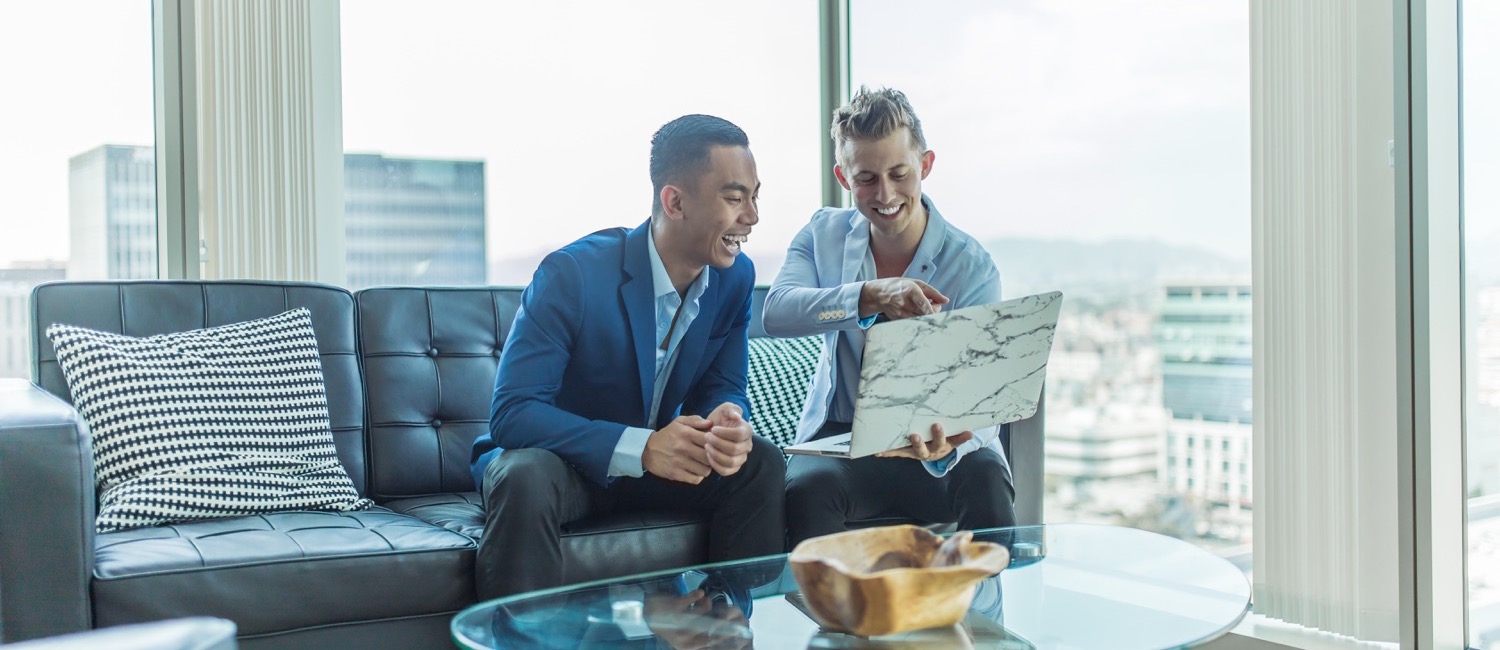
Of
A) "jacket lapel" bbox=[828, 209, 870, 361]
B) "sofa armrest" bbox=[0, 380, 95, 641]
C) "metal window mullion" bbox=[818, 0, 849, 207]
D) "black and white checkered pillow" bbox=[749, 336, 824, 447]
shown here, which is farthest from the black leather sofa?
"metal window mullion" bbox=[818, 0, 849, 207]

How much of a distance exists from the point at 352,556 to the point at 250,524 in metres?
0.27

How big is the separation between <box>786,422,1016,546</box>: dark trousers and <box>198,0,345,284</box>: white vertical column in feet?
4.61

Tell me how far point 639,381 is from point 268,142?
1.31 meters

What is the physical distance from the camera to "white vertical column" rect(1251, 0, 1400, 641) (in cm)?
212

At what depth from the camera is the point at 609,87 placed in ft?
11.1

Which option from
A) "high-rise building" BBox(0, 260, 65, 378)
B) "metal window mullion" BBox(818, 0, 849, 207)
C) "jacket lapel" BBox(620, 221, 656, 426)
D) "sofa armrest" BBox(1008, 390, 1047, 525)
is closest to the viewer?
"jacket lapel" BBox(620, 221, 656, 426)

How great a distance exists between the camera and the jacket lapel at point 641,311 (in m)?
2.02

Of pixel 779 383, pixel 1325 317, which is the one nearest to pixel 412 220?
pixel 779 383

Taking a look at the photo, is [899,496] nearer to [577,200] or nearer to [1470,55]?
[1470,55]

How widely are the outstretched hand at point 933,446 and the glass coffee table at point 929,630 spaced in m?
0.21

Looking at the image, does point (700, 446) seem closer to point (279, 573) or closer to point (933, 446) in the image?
point (933, 446)

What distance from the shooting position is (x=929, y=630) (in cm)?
123

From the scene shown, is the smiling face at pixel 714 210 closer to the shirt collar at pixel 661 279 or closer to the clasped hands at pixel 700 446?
the shirt collar at pixel 661 279

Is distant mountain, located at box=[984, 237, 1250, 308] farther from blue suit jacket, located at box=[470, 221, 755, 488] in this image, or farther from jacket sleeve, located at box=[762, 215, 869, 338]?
→ blue suit jacket, located at box=[470, 221, 755, 488]
